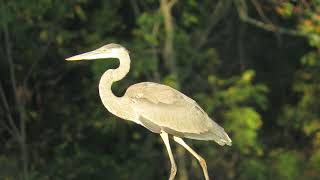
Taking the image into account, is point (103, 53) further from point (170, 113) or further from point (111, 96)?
point (170, 113)

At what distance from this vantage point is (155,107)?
9695 millimetres

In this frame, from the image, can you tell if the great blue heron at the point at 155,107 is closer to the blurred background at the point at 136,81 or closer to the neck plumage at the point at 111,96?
the neck plumage at the point at 111,96

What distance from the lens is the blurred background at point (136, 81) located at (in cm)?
1452

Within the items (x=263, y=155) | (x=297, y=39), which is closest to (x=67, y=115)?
(x=263, y=155)

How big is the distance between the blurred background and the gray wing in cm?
380

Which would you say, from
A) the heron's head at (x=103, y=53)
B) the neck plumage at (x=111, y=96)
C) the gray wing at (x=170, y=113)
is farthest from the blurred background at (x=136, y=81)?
the heron's head at (x=103, y=53)

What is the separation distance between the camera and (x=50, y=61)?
15.2m

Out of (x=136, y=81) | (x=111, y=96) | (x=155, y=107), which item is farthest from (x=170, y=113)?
(x=136, y=81)

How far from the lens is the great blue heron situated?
963 cm

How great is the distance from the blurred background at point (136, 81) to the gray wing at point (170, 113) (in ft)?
12.5

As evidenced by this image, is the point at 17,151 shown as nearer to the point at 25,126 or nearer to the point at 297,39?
the point at 25,126

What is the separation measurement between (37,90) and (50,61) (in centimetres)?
53

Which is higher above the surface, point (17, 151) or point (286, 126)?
point (17, 151)

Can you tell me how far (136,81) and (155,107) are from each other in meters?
5.99
